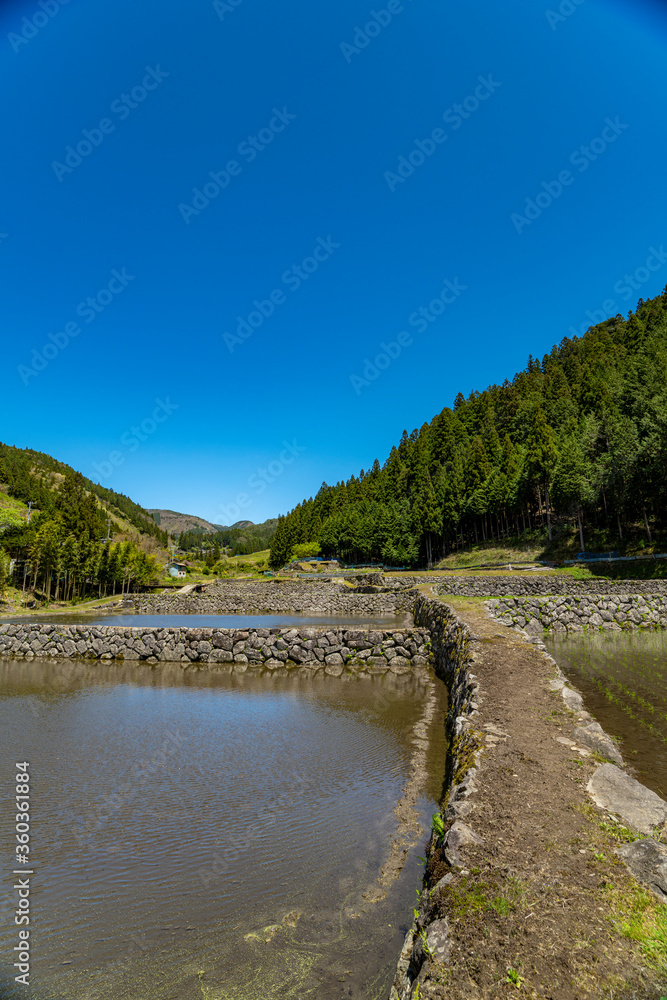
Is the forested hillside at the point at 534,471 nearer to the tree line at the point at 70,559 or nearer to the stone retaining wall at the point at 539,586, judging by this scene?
the stone retaining wall at the point at 539,586

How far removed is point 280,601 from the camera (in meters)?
49.5

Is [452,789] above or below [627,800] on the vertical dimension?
below

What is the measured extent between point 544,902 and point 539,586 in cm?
3374

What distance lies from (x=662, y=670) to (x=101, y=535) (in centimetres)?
10224

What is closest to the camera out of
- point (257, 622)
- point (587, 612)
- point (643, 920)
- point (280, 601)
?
point (643, 920)

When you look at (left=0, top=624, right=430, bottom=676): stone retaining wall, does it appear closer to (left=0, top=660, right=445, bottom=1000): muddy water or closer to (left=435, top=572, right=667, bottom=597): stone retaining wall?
(left=0, top=660, right=445, bottom=1000): muddy water

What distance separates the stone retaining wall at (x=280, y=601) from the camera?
135 feet

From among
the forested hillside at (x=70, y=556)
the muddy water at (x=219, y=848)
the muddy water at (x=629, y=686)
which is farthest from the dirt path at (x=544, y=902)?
the forested hillside at (x=70, y=556)

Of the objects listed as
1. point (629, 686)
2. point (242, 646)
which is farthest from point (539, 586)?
point (242, 646)

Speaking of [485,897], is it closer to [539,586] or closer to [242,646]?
[242,646]

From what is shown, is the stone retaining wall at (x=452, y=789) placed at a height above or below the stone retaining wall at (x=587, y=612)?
above

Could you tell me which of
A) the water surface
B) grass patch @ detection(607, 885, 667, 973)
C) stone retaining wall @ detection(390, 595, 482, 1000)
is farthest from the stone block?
the water surface

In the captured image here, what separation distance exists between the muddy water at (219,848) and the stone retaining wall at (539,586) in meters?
21.6

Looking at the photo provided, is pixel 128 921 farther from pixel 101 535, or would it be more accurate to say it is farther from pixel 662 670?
pixel 101 535
